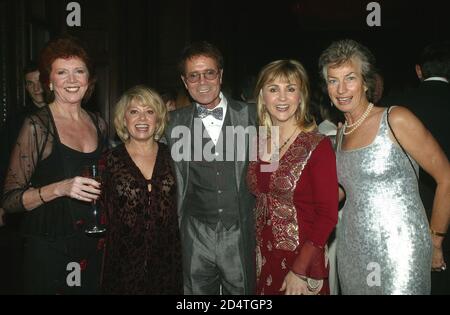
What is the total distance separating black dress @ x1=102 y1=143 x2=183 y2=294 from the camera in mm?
2660

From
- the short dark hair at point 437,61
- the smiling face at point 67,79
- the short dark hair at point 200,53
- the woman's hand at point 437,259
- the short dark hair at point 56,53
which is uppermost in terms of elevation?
the short dark hair at point 437,61

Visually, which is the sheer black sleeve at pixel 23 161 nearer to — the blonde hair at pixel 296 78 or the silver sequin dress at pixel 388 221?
the blonde hair at pixel 296 78

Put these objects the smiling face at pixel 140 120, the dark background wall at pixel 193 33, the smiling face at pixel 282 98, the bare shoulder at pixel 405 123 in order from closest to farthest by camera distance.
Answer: the bare shoulder at pixel 405 123
the smiling face at pixel 282 98
the smiling face at pixel 140 120
the dark background wall at pixel 193 33

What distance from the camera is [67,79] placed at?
2.65m

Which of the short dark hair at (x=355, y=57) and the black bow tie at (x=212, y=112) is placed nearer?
the short dark hair at (x=355, y=57)

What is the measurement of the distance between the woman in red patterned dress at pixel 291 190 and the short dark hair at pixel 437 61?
1519mm

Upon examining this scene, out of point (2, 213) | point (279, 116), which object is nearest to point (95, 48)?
point (2, 213)

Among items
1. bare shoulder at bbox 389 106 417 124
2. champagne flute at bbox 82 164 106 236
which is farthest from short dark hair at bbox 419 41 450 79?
champagne flute at bbox 82 164 106 236

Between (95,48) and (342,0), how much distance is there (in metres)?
3.59

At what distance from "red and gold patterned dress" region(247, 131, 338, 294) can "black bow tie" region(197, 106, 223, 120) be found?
22.0 inches

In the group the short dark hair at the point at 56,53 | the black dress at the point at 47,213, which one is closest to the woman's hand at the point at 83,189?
the black dress at the point at 47,213

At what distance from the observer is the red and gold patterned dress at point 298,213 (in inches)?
93.3

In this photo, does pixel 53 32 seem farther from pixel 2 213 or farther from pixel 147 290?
pixel 147 290

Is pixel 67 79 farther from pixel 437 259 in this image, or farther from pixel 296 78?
pixel 437 259
